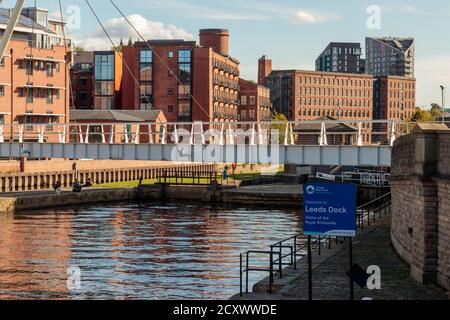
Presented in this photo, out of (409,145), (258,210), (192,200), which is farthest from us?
(192,200)

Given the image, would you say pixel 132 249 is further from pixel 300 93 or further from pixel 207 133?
pixel 300 93

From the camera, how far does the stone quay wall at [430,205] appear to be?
95.0 feet

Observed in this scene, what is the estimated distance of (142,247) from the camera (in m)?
50.2

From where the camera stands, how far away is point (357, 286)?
2978cm

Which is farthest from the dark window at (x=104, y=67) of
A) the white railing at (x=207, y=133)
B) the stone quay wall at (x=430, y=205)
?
the stone quay wall at (x=430, y=205)

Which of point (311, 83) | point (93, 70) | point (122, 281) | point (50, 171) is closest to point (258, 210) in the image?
point (50, 171)

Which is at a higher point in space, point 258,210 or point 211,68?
point 211,68

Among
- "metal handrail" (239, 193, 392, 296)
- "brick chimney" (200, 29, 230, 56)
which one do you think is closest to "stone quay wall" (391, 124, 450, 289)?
"metal handrail" (239, 193, 392, 296)

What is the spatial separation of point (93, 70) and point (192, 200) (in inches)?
1970

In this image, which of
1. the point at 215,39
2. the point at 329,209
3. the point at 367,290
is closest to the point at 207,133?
the point at 367,290

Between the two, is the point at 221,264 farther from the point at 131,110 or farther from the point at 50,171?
the point at 131,110

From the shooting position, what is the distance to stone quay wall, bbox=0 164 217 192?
3317 inches

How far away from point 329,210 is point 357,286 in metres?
6.83

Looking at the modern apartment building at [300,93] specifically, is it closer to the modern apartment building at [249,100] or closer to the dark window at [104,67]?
the modern apartment building at [249,100]
